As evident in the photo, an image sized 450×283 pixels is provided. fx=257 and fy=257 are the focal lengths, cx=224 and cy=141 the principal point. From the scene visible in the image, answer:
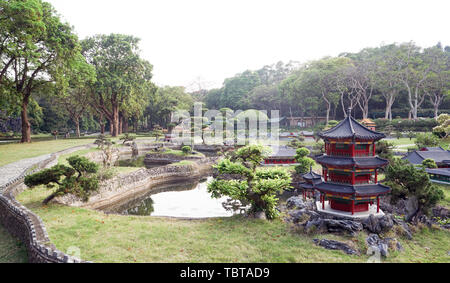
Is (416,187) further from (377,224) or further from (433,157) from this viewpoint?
(433,157)

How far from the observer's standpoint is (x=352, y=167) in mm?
14375

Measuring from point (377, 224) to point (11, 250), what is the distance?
57.6ft

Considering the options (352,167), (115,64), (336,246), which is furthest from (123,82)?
(336,246)

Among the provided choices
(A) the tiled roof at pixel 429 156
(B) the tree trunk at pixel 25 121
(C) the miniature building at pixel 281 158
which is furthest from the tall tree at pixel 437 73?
(B) the tree trunk at pixel 25 121

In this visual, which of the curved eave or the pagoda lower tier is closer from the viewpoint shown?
the pagoda lower tier

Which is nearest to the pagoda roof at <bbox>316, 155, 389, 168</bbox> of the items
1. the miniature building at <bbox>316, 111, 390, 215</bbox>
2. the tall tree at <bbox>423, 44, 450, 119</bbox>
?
the miniature building at <bbox>316, 111, 390, 215</bbox>

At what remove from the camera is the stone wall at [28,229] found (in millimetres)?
8448

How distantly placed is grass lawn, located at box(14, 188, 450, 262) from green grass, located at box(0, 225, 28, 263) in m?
1.16

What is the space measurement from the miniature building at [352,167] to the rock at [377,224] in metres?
0.88

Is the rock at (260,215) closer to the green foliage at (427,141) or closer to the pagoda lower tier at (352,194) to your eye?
the pagoda lower tier at (352,194)

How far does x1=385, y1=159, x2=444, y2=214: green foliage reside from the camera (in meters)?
15.5

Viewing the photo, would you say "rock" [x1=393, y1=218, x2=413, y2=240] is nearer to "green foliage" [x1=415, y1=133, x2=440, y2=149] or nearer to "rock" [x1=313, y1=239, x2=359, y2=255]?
"rock" [x1=313, y1=239, x2=359, y2=255]
